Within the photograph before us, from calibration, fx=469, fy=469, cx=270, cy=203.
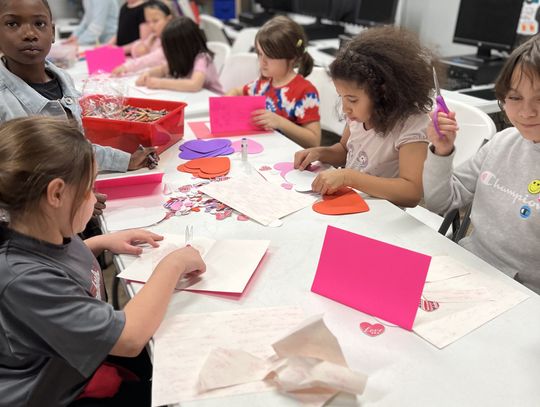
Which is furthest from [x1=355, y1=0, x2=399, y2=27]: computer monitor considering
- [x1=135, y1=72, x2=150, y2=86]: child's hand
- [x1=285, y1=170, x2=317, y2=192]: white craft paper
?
[x1=285, y1=170, x2=317, y2=192]: white craft paper

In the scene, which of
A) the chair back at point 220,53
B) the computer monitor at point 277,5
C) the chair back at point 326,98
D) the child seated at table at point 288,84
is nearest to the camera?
the child seated at table at point 288,84

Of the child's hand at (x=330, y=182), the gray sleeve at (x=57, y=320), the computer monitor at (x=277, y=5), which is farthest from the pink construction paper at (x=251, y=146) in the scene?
the computer monitor at (x=277, y=5)

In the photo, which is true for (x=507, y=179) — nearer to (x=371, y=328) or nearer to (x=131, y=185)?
(x=371, y=328)

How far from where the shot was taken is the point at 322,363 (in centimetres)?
64

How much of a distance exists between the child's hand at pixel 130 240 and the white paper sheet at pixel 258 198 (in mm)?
242

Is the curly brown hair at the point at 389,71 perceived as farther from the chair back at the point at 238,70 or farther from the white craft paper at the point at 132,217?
the chair back at the point at 238,70

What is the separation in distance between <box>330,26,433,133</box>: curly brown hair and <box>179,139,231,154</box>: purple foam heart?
0.48m

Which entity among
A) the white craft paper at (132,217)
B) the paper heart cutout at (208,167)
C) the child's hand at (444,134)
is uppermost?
the child's hand at (444,134)

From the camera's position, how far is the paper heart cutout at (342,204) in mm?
1164

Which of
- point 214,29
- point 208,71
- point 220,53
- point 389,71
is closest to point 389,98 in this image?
point 389,71

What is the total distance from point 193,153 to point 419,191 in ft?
2.37

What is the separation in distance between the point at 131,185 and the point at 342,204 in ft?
1.91

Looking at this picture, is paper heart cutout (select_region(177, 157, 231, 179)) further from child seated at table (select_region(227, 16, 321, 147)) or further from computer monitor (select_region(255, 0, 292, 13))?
computer monitor (select_region(255, 0, 292, 13))

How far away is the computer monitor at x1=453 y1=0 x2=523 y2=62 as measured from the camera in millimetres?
2264
